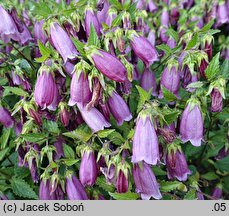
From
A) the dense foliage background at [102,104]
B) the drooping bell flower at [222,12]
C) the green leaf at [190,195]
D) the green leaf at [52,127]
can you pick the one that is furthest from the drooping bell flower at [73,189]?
the drooping bell flower at [222,12]

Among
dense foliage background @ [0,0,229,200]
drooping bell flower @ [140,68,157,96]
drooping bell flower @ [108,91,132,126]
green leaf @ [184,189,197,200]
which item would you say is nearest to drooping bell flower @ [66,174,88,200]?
dense foliage background @ [0,0,229,200]

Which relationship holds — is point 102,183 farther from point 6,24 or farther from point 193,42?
point 6,24

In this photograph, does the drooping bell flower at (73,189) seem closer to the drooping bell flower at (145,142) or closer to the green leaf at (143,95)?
the drooping bell flower at (145,142)

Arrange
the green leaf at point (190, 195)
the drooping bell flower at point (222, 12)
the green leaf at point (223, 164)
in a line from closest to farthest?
the green leaf at point (190, 195) → the green leaf at point (223, 164) → the drooping bell flower at point (222, 12)

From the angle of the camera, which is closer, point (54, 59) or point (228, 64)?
point (54, 59)

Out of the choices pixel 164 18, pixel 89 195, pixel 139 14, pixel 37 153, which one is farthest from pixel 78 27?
pixel 164 18

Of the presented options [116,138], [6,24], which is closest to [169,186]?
[116,138]
